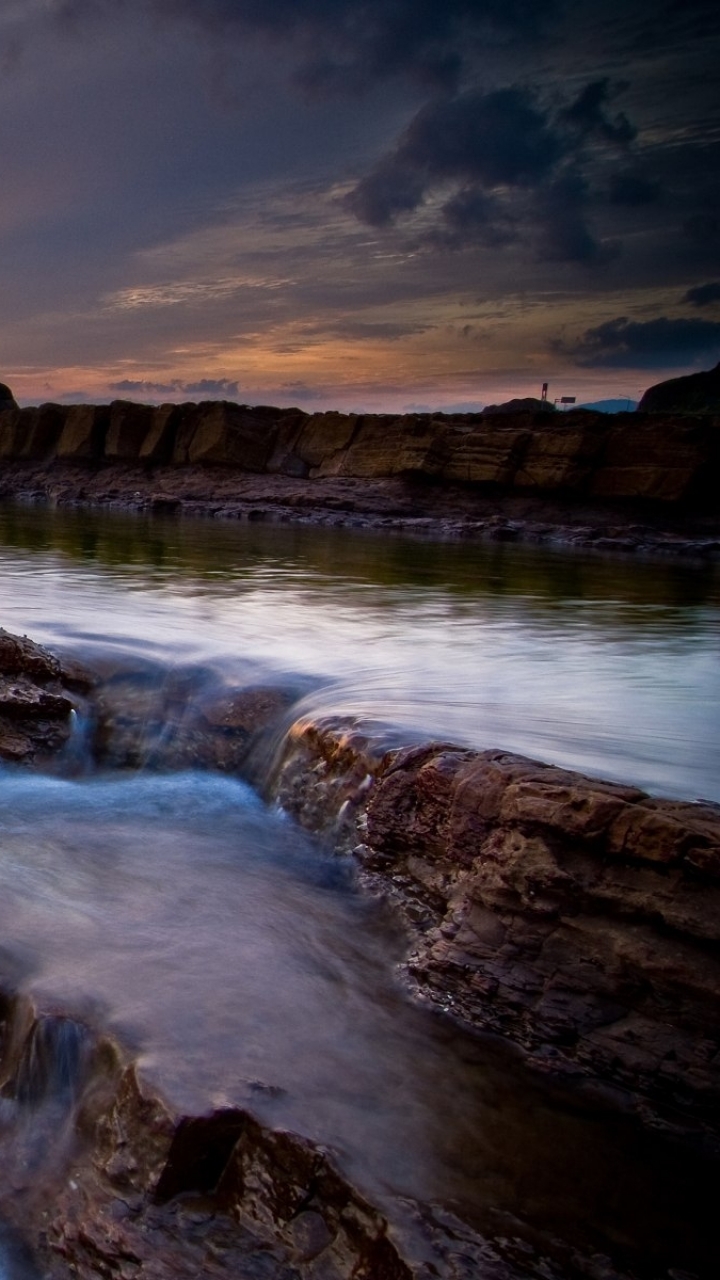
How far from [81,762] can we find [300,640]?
404 cm

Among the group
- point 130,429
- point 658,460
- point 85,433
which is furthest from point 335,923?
point 85,433

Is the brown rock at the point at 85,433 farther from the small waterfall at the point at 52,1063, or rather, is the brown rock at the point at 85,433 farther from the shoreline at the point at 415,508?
the small waterfall at the point at 52,1063

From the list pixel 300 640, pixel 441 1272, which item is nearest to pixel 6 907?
pixel 441 1272

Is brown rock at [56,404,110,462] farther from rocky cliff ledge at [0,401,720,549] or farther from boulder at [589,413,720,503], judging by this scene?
boulder at [589,413,720,503]

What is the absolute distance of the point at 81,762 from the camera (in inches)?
242

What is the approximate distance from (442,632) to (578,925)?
780cm

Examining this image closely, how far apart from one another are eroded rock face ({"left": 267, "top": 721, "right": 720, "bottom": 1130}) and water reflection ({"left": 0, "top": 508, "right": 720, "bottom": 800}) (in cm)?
169

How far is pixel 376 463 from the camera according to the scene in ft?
124

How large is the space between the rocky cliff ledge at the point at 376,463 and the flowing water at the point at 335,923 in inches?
854

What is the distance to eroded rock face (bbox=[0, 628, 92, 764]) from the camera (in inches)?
240

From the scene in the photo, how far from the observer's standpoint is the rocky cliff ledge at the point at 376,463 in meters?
32.9

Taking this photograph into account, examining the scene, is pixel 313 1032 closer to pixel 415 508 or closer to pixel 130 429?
pixel 415 508

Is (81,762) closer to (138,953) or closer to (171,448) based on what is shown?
(138,953)

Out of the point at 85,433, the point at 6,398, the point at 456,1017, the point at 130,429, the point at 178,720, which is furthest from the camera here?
the point at 6,398
